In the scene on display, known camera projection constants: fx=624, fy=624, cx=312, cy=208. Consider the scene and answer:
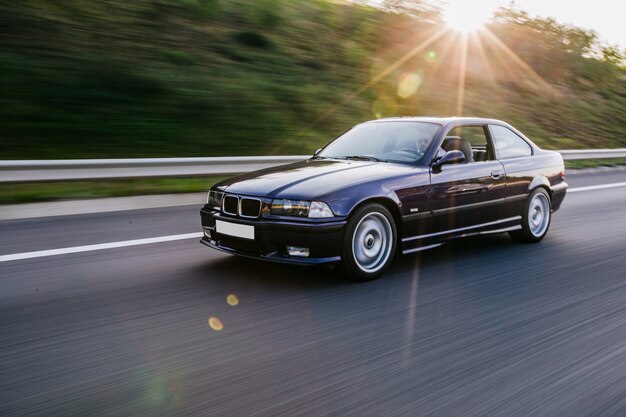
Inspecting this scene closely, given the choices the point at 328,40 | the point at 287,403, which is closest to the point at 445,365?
the point at 287,403

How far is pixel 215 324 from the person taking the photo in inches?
161

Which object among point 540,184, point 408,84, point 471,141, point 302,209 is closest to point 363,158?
point 471,141

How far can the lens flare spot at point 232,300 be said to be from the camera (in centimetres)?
452

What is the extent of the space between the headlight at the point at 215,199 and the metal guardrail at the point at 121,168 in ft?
13.0

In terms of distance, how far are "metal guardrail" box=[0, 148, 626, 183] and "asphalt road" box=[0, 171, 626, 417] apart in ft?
7.05

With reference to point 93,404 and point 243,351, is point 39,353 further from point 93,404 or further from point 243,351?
point 243,351

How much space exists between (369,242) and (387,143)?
1365mm

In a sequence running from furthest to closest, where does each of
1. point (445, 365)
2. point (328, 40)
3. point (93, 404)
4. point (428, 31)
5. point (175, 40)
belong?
point (428, 31), point (328, 40), point (175, 40), point (445, 365), point (93, 404)

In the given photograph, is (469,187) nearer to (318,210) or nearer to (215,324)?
(318,210)

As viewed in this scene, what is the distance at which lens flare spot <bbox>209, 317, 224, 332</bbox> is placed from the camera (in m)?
4.02

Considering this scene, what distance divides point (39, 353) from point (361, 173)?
297 cm

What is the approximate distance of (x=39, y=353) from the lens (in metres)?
3.53

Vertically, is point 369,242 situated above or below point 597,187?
above

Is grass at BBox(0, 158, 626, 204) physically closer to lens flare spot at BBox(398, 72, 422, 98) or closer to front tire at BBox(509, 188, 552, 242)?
front tire at BBox(509, 188, 552, 242)
